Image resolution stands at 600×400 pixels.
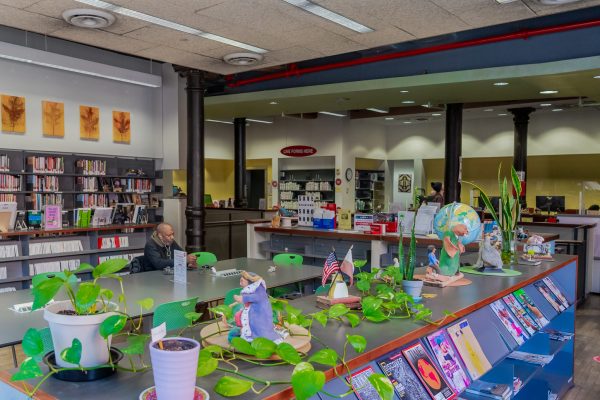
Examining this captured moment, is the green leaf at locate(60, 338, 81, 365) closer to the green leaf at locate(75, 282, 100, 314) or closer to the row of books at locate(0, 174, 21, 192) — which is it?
the green leaf at locate(75, 282, 100, 314)

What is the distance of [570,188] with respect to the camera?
44.9 ft

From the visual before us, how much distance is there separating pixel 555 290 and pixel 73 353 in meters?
3.40

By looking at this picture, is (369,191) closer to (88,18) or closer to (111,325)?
(88,18)

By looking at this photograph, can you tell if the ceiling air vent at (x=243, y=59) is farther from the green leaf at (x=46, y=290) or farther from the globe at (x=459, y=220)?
the green leaf at (x=46, y=290)

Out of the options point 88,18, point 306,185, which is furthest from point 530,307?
point 306,185

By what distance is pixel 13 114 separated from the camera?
7.72 metres

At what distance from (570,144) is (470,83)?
6921 mm

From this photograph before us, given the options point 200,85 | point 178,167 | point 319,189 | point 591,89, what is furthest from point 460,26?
point 319,189

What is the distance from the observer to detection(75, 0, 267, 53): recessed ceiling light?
476cm

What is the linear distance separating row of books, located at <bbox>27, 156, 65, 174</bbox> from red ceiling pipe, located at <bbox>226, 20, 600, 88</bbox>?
3.31 meters

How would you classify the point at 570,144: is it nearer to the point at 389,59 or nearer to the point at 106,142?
the point at 389,59

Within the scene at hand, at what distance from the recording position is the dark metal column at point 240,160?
13484 mm

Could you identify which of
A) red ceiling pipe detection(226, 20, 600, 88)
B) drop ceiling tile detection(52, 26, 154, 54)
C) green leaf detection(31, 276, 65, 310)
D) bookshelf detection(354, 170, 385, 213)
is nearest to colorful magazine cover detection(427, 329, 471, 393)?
green leaf detection(31, 276, 65, 310)

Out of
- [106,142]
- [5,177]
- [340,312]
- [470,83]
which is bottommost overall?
[340,312]
